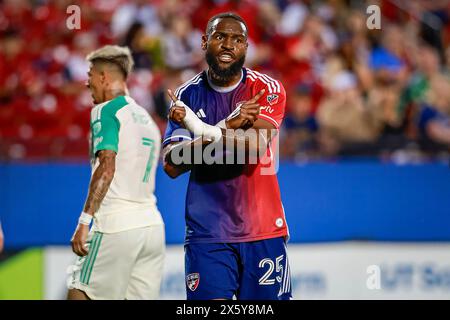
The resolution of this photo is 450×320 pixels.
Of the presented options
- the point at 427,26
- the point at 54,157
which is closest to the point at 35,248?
the point at 54,157

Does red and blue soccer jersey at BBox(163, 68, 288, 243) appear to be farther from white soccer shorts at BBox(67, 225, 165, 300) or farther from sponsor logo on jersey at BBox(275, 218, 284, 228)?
white soccer shorts at BBox(67, 225, 165, 300)

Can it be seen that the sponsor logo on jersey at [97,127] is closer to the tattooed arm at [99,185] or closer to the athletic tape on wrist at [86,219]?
the tattooed arm at [99,185]

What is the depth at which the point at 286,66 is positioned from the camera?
35.7 feet

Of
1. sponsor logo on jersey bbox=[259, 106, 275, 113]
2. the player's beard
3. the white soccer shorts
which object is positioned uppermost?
the player's beard

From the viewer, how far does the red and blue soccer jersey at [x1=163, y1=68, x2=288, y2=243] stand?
5.29m

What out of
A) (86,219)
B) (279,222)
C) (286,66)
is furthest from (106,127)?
(286,66)

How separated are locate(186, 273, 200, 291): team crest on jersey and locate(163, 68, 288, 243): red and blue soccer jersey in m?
0.21

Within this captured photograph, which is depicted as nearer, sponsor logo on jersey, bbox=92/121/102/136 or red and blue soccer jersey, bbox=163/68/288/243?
red and blue soccer jersey, bbox=163/68/288/243

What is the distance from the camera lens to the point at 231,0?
36.8 feet

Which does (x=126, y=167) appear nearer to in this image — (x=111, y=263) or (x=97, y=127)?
(x=97, y=127)

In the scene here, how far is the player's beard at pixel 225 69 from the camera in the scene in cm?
532

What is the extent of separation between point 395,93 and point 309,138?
2041 millimetres

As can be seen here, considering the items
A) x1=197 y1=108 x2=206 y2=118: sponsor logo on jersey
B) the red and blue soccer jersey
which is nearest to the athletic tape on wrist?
the red and blue soccer jersey
